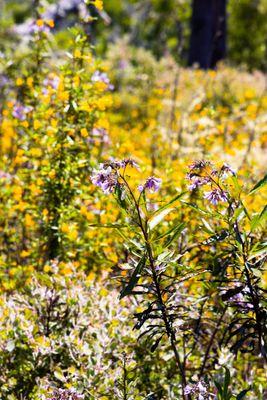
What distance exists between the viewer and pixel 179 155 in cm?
548

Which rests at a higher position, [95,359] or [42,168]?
[42,168]

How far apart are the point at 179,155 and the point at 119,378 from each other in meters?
3.33

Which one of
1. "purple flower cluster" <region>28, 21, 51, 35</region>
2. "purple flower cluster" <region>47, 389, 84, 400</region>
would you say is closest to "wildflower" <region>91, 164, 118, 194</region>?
"purple flower cluster" <region>47, 389, 84, 400</region>

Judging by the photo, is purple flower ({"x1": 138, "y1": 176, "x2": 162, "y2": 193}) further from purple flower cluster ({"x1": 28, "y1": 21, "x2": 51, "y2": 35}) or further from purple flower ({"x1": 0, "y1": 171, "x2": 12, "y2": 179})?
purple flower cluster ({"x1": 28, "y1": 21, "x2": 51, "y2": 35})

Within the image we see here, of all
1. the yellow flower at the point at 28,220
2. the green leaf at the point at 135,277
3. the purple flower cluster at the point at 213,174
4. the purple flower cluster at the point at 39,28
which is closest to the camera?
the green leaf at the point at 135,277

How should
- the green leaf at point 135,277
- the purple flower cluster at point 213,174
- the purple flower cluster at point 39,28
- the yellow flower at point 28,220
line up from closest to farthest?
the green leaf at point 135,277 → the purple flower cluster at point 213,174 → the yellow flower at point 28,220 → the purple flower cluster at point 39,28

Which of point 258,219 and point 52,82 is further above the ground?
point 52,82

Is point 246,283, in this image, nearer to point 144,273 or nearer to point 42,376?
point 144,273

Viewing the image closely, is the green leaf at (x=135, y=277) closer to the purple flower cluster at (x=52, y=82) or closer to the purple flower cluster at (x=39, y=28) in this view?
the purple flower cluster at (x=52, y=82)

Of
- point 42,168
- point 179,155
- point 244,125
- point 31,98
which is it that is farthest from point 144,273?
point 244,125

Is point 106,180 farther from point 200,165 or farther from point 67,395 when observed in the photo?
point 67,395

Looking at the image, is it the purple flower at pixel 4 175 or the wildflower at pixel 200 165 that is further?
the purple flower at pixel 4 175

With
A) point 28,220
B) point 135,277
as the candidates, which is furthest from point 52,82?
point 135,277

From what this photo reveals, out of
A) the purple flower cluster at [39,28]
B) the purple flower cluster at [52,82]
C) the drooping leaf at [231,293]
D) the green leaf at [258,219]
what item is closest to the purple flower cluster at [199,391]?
the drooping leaf at [231,293]
